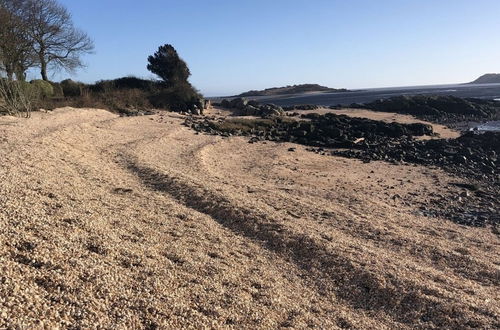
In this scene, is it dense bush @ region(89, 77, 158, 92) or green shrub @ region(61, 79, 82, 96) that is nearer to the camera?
green shrub @ region(61, 79, 82, 96)

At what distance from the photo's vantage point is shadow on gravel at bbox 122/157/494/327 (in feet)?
18.5

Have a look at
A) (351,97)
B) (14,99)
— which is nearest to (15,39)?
(14,99)

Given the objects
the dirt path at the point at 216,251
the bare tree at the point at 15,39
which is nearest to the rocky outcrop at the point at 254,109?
the bare tree at the point at 15,39

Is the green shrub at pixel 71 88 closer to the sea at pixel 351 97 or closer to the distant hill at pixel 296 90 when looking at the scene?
the sea at pixel 351 97

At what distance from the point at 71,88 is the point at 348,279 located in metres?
29.8

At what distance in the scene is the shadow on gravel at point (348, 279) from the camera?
5633 mm

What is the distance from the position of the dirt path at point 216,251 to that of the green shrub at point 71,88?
746 inches

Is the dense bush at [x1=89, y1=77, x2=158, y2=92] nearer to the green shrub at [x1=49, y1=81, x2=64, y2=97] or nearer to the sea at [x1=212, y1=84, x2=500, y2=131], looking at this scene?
the green shrub at [x1=49, y1=81, x2=64, y2=97]

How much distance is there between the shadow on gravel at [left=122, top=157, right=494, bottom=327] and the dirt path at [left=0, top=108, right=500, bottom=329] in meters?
0.02

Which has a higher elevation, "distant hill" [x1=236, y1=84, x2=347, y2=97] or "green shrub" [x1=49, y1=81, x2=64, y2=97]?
"green shrub" [x1=49, y1=81, x2=64, y2=97]

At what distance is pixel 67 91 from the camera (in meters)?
31.7

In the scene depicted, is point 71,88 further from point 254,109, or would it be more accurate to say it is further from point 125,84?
point 254,109

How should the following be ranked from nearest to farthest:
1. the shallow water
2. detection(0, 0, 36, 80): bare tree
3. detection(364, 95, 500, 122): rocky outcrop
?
detection(0, 0, 36, 80): bare tree, the shallow water, detection(364, 95, 500, 122): rocky outcrop

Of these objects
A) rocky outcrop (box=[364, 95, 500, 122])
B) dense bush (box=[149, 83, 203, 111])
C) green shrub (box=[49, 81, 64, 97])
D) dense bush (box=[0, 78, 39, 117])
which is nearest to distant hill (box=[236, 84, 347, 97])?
rocky outcrop (box=[364, 95, 500, 122])
